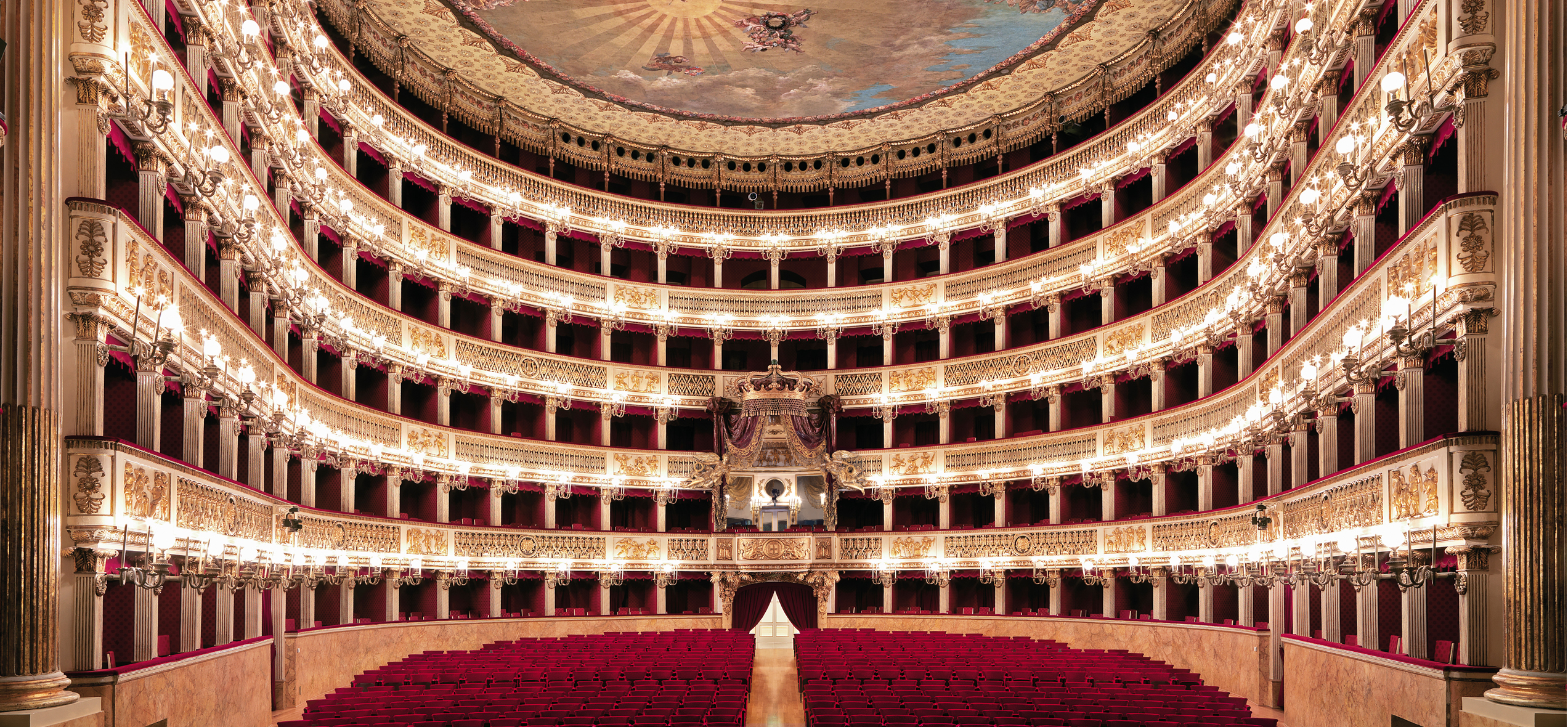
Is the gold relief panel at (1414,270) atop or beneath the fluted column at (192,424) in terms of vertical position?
atop

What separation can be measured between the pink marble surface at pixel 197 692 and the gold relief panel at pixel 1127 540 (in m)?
21.6

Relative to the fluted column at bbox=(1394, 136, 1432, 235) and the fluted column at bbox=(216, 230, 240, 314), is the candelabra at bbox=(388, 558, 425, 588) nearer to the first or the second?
→ the fluted column at bbox=(216, 230, 240, 314)

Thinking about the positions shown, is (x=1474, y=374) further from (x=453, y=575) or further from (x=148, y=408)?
(x=453, y=575)

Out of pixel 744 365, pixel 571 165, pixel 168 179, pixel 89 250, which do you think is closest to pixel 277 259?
pixel 168 179

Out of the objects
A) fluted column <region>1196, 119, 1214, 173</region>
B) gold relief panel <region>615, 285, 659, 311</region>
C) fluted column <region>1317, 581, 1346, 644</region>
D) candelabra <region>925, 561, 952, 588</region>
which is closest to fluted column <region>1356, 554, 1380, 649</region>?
fluted column <region>1317, 581, 1346, 644</region>

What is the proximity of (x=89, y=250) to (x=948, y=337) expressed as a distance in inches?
1195

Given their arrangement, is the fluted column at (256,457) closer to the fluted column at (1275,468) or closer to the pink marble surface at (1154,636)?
the pink marble surface at (1154,636)

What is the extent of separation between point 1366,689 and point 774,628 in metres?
26.5

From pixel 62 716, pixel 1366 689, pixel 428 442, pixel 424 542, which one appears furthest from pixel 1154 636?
pixel 62 716

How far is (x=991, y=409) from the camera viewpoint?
43.2 meters

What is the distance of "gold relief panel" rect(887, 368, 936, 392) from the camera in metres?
42.0

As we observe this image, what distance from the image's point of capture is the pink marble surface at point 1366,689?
50.1ft

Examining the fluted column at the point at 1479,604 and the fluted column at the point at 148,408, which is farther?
the fluted column at the point at 148,408

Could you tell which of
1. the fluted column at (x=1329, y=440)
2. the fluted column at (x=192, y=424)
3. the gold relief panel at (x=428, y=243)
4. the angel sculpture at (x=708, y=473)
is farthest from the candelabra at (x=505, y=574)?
the fluted column at (x=1329, y=440)
